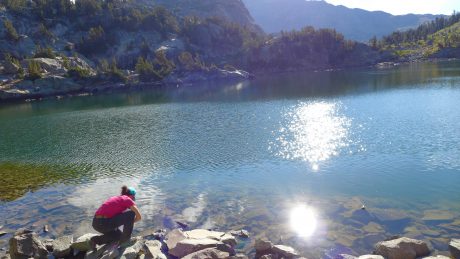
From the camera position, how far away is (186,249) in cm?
1712

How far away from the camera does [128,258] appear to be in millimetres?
15891

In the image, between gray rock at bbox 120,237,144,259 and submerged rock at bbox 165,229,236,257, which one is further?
submerged rock at bbox 165,229,236,257

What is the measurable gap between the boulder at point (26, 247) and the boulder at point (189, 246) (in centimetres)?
617

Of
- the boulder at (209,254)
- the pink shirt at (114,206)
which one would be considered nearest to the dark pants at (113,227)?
the pink shirt at (114,206)

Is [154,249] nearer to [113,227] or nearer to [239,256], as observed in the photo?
[113,227]

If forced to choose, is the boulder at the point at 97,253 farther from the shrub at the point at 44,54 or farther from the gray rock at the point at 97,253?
the shrub at the point at 44,54

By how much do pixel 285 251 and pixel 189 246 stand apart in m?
4.47

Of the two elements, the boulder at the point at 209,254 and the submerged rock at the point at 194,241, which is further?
the submerged rock at the point at 194,241

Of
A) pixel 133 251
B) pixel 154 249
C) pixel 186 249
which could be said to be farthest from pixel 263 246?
pixel 133 251

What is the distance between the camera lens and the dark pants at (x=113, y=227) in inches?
661

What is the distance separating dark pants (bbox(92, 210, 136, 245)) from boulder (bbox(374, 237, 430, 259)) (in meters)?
11.7

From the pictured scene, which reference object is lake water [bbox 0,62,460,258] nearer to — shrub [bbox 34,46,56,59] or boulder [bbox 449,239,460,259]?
boulder [bbox 449,239,460,259]

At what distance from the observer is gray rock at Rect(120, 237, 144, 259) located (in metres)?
16.0

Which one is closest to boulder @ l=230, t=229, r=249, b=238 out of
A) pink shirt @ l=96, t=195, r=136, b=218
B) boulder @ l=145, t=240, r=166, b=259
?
boulder @ l=145, t=240, r=166, b=259
